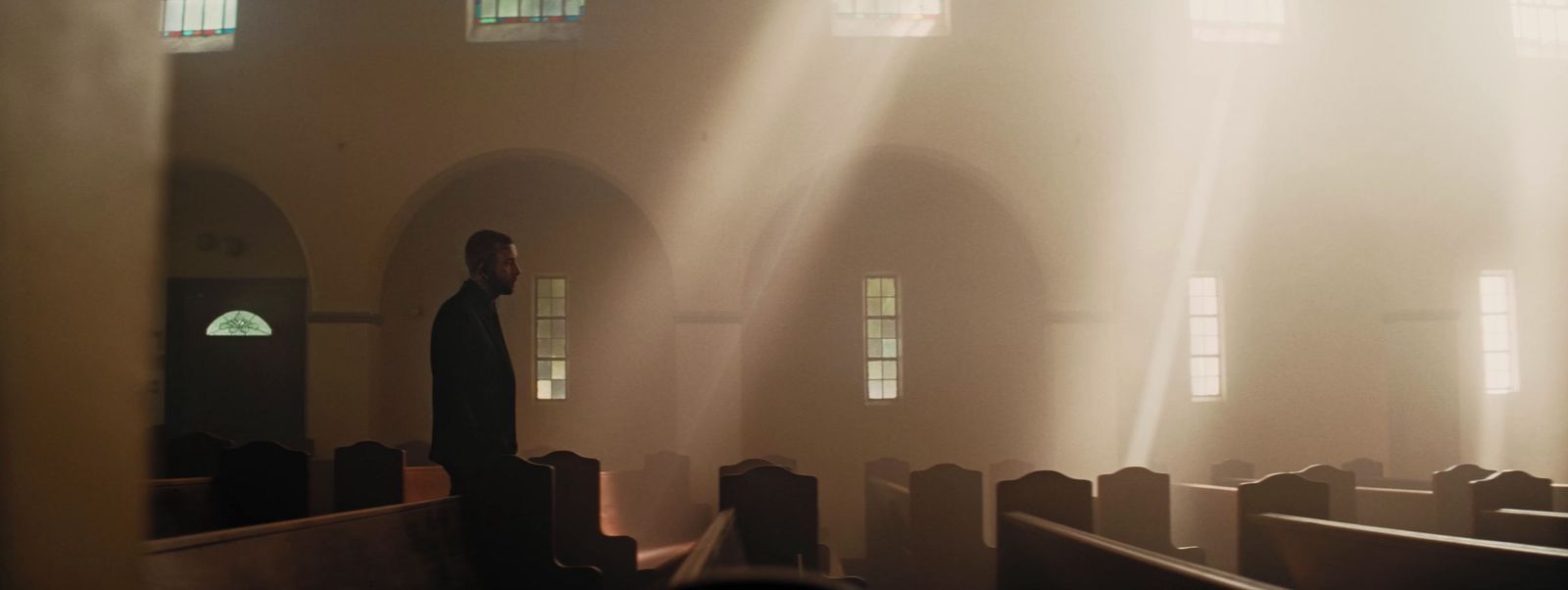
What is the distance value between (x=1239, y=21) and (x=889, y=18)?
3.76 metres

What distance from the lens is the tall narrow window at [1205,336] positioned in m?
12.8

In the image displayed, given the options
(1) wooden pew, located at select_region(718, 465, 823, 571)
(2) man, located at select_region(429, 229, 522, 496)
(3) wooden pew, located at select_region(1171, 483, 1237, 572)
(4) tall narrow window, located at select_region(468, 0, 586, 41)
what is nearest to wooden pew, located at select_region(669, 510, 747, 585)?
(1) wooden pew, located at select_region(718, 465, 823, 571)

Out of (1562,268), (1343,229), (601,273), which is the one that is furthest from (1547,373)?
(601,273)

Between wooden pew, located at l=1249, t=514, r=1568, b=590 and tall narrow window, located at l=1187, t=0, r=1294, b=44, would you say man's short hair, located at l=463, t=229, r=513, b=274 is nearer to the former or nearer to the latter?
wooden pew, located at l=1249, t=514, r=1568, b=590

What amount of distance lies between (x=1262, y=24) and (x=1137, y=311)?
11.0 feet

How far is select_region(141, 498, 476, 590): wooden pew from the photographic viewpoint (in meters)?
3.02

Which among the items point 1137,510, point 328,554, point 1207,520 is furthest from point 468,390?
point 1207,520

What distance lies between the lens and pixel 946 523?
236 inches

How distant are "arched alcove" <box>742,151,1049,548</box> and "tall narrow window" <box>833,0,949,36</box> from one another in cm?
169

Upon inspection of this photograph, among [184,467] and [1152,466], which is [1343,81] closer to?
[1152,466]

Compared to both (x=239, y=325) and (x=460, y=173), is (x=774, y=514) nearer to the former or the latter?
(x=460, y=173)

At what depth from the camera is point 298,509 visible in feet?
17.6

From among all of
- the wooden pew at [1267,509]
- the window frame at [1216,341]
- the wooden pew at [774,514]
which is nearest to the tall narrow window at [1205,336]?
the window frame at [1216,341]

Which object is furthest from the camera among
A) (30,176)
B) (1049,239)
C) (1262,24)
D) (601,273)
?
(601,273)
